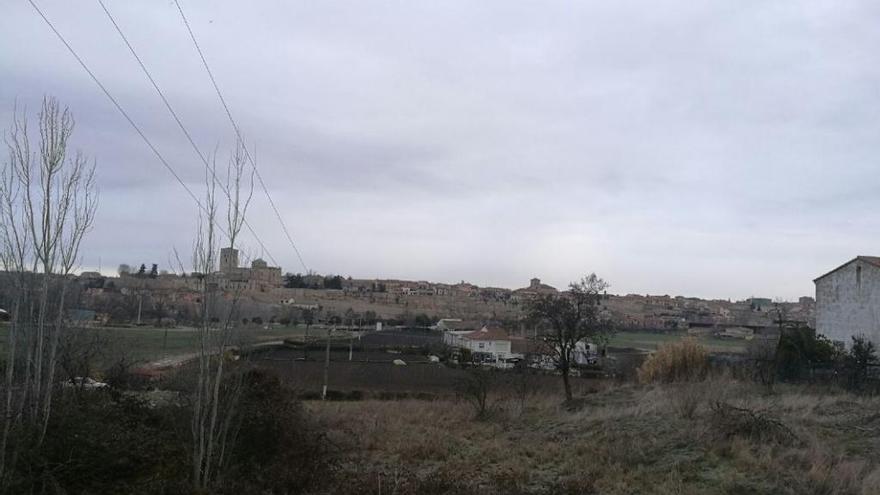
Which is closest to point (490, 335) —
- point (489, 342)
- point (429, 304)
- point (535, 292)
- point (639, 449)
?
point (489, 342)

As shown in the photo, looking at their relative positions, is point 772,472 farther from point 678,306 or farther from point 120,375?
point 678,306

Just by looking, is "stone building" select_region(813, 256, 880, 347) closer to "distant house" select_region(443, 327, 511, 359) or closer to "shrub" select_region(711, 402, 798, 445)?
"shrub" select_region(711, 402, 798, 445)

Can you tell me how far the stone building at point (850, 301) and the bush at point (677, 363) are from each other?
30.6 ft

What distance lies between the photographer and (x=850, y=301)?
3725 cm

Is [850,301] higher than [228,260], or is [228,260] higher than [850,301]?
[850,301]

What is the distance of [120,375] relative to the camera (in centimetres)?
1633

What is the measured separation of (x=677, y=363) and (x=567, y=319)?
788cm

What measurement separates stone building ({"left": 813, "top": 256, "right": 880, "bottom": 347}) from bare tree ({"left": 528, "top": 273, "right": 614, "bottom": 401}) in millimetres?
15873

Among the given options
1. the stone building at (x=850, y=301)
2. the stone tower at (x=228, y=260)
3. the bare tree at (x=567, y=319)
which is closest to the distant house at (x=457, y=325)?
the stone building at (x=850, y=301)

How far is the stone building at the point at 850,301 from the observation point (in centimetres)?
3544

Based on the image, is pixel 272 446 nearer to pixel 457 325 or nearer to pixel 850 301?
pixel 850 301

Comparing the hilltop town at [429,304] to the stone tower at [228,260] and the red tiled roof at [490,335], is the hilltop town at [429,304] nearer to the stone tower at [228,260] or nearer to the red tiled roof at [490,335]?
the red tiled roof at [490,335]

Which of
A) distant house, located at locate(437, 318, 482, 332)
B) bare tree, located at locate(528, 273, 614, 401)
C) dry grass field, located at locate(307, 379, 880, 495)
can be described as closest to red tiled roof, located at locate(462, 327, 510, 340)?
distant house, located at locate(437, 318, 482, 332)

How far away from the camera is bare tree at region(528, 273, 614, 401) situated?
1101 inches
